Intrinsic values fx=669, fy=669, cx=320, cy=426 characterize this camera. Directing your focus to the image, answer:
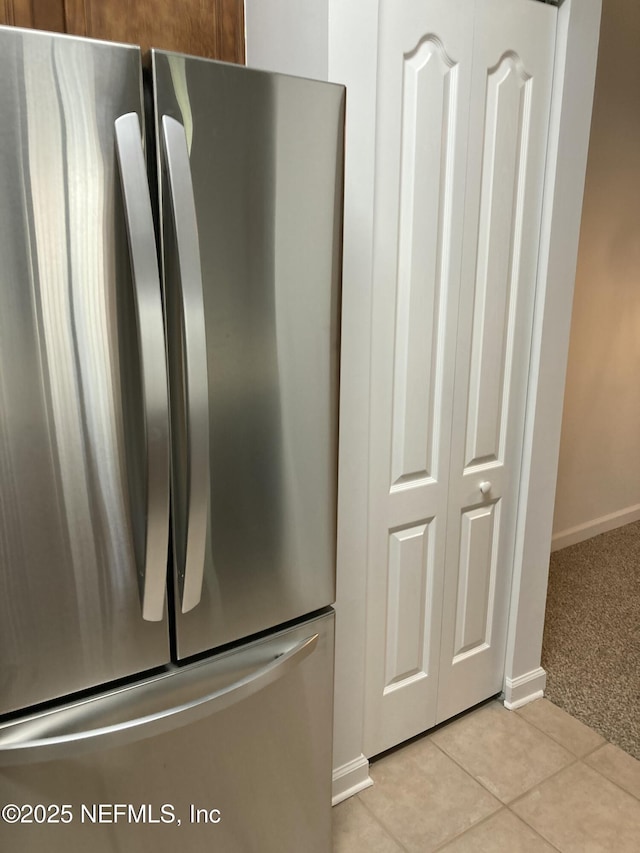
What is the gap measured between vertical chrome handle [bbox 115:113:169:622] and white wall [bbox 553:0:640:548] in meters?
2.65

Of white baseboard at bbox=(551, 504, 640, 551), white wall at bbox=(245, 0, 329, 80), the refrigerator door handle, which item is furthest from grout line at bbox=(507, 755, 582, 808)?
white wall at bbox=(245, 0, 329, 80)

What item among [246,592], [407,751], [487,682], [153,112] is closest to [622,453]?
[487,682]

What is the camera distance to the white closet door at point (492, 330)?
1735mm

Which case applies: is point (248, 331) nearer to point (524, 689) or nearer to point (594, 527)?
point (524, 689)

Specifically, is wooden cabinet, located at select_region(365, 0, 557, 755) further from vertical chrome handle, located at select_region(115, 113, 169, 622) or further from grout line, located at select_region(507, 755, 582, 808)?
vertical chrome handle, located at select_region(115, 113, 169, 622)

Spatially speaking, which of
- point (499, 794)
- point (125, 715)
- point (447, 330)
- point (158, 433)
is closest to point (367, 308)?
point (447, 330)

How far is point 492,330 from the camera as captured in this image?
1902 millimetres

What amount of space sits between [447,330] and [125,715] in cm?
120

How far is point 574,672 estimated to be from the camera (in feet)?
8.05

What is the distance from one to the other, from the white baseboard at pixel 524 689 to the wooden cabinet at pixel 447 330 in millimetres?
163

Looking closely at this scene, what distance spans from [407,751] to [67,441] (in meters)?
1.56

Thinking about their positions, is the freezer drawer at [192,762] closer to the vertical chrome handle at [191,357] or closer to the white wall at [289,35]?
the vertical chrome handle at [191,357]

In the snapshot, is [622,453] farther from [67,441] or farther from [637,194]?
[67,441]

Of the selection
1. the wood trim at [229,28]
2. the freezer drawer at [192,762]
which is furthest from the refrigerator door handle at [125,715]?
the wood trim at [229,28]
